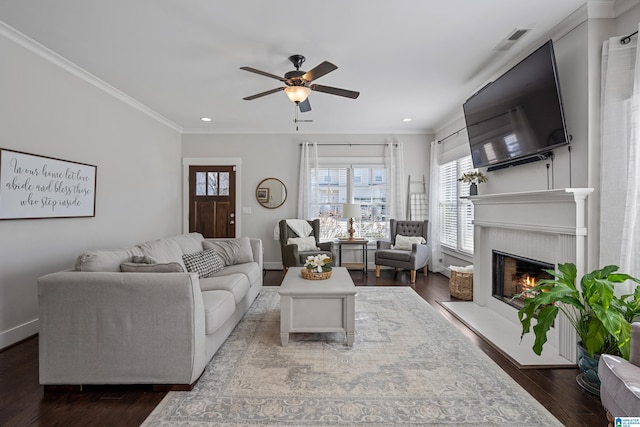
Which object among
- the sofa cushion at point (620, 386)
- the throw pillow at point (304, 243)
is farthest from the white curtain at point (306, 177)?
the sofa cushion at point (620, 386)

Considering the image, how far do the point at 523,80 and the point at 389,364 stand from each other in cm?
257

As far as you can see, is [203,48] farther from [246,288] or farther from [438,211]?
[438,211]

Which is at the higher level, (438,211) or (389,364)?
(438,211)

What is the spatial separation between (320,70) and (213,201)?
156 inches

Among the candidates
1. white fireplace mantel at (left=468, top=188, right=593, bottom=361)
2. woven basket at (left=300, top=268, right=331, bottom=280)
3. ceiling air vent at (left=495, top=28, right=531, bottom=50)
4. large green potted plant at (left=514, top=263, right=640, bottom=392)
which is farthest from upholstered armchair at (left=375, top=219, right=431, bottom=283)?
ceiling air vent at (left=495, top=28, right=531, bottom=50)

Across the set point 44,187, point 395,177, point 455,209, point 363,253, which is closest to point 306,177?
point 395,177

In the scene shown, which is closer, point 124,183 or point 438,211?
point 124,183

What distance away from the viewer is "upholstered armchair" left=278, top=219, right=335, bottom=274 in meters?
4.95

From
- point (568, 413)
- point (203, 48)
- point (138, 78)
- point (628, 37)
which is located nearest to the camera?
point (568, 413)

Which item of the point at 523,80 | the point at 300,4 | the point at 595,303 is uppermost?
the point at 300,4

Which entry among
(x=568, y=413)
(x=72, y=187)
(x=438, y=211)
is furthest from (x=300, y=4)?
(x=438, y=211)

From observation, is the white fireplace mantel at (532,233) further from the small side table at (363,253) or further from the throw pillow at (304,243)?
the throw pillow at (304,243)

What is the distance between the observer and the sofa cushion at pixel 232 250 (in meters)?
3.75

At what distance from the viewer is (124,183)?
13.4ft
